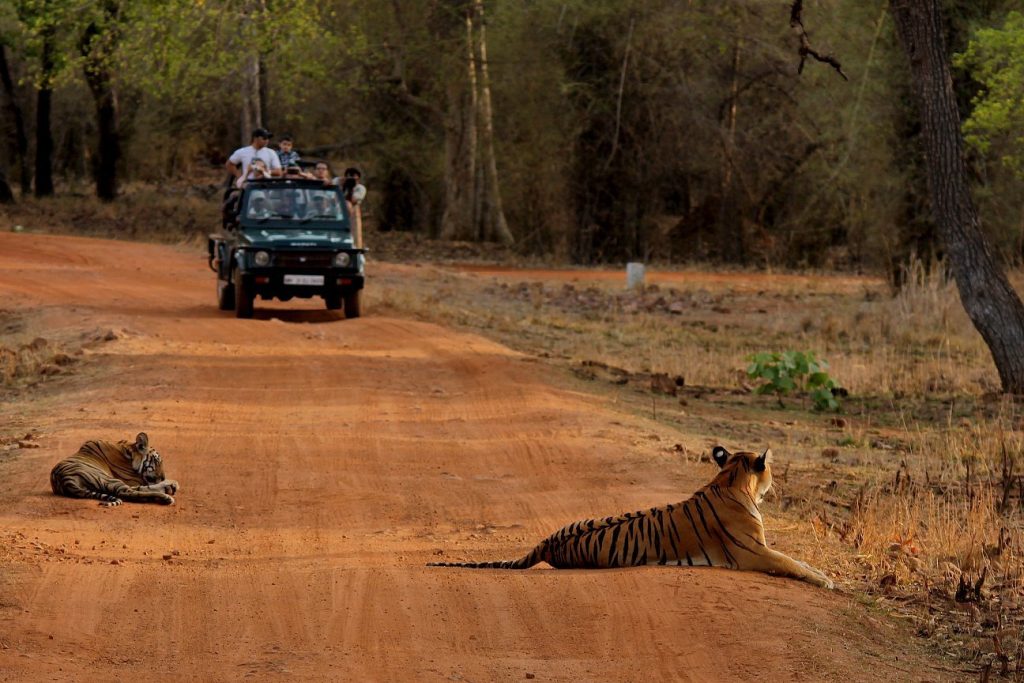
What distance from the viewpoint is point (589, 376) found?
59.4 ft

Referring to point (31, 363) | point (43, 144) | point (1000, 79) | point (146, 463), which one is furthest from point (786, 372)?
point (43, 144)

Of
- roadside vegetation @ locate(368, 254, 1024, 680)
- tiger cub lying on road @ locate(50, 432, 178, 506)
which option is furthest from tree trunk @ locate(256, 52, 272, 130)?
tiger cub lying on road @ locate(50, 432, 178, 506)

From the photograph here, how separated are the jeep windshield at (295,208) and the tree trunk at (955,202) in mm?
7821

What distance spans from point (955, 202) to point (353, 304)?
26.6 feet

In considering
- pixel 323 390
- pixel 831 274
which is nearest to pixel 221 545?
pixel 323 390

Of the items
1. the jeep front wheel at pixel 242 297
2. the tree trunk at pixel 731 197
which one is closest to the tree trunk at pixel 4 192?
the tree trunk at pixel 731 197

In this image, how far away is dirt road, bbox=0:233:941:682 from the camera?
6938mm

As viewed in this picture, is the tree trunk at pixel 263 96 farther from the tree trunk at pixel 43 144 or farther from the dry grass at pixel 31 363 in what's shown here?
the dry grass at pixel 31 363

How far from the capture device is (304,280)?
67.2 ft

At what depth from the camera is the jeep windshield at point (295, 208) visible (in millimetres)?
20984

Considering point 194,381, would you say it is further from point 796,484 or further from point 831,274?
point 831,274

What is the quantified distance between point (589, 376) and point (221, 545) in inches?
361

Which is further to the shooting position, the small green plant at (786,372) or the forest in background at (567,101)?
the forest in background at (567,101)

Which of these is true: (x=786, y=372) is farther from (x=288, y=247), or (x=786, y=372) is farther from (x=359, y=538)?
(x=359, y=538)
